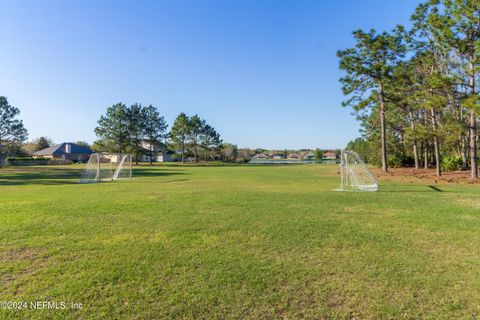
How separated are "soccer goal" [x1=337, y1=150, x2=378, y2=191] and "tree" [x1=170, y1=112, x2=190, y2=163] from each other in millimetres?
43526

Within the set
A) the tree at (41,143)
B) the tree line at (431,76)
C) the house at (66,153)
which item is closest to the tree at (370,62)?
the tree line at (431,76)

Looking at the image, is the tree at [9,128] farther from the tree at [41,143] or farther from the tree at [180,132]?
the tree at [41,143]

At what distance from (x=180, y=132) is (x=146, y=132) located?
6.52 metres

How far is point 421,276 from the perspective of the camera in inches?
158

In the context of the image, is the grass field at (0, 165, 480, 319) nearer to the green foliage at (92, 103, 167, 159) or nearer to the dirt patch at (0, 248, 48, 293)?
the dirt patch at (0, 248, 48, 293)

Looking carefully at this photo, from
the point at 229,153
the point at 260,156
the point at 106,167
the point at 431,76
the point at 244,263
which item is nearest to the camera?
the point at 244,263

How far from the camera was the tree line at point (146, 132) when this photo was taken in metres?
49.9

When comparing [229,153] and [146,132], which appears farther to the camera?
[229,153]

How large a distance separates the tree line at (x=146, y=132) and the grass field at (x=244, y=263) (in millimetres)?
44187

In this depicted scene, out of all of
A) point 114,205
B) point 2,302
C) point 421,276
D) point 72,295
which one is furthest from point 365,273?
point 114,205

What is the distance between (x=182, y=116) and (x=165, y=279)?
54.4 meters

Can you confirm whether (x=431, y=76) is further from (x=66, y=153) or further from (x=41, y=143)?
(x=41, y=143)

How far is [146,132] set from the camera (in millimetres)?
53156

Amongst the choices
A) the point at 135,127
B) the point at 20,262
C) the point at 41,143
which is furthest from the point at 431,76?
the point at 41,143
